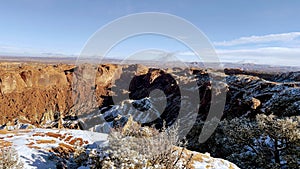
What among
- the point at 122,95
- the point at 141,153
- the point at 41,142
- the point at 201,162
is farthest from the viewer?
the point at 122,95

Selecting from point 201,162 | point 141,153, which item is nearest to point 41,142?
point 141,153

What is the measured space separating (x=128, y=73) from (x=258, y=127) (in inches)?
6295

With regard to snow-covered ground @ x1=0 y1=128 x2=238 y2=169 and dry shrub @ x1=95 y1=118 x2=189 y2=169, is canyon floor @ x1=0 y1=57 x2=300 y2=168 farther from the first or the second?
dry shrub @ x1=95 y1=118 x2=189 y2=169

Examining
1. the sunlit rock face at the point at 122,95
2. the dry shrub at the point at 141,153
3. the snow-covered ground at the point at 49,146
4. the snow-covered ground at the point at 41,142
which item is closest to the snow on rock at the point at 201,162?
the snow-covered ground at the point at 49,146

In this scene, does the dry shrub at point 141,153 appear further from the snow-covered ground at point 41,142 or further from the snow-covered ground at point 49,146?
the snow-covered ground at point 41,142

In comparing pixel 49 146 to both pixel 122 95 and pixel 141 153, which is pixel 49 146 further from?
pixel 122 95

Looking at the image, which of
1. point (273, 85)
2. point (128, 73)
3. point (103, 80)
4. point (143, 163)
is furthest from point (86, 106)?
point (143, 163)

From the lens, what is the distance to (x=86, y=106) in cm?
12388

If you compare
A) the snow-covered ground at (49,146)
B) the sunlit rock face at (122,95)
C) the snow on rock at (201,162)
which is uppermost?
the snow-covered ground at (49,146)

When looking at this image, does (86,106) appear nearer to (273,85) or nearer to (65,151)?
(273,85)

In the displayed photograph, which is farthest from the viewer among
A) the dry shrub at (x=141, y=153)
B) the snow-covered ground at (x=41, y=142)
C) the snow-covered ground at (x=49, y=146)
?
the snow-covered ground at (x=49, y=146)

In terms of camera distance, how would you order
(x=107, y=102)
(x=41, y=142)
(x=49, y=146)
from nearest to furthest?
(x=49, y=146)
(x=41, y=142)
(x=107, y=102)

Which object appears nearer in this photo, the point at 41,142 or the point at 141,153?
the point at 141,153

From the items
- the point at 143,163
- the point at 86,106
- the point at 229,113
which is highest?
the point at 143,163
